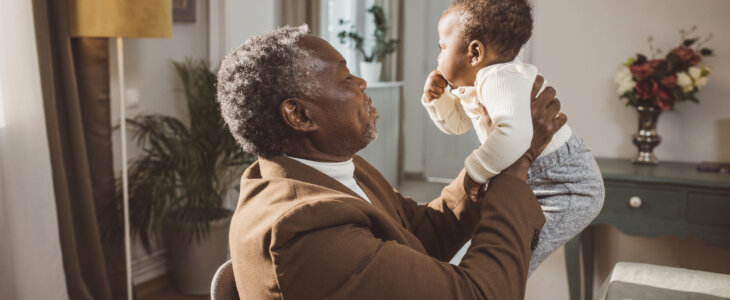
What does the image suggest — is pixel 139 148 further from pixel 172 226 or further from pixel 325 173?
pixel 325 173

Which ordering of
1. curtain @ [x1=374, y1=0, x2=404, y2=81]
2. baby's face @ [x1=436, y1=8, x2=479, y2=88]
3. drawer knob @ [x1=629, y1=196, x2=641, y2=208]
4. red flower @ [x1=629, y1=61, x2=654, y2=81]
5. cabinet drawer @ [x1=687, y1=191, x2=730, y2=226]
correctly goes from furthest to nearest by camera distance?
curtain @ [x1=374, y1=0, x2=404, y2=81] → red flower @ [x1=629, y1=61, x2=654, y2=81] → drawer knob @ [x1=629, y1=196, x2=641, y2=208] → cabinet drawer @ [x1=687, y1=191, x2=730, y2=226] → baby's face @ [x1=436, y1=8, x2=479, y2=88]

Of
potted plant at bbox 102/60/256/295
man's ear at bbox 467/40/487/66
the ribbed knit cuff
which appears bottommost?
potted plant at bbox 102/60/256/295

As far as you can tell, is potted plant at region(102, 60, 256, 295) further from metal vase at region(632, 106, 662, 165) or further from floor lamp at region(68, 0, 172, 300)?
metal vase at region(632, 106, 662, 165)

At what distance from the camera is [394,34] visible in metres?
3.03

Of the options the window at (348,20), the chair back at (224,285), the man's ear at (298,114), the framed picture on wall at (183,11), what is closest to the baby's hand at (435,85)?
the man's ear at (298,114)

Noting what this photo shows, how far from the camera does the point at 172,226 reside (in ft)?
9.87

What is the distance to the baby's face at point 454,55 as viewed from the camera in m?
1.42

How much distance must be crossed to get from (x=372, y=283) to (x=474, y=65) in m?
0.71

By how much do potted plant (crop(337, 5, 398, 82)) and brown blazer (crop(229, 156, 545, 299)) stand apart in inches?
76.1

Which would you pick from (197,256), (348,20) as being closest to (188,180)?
(197,256)

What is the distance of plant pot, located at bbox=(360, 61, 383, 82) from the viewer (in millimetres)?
3010

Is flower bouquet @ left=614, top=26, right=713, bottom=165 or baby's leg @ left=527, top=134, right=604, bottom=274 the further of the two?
flower bouquet @ left=614, top=26, right=713, bottom=165

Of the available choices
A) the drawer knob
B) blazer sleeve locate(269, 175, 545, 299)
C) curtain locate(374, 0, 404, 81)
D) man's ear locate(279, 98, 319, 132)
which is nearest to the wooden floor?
curtain locate(374, 0, 404, 81)

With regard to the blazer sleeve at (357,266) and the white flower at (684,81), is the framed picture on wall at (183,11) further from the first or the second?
the blazer sleeve at (357,266)
